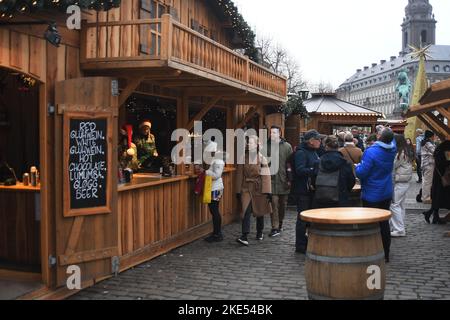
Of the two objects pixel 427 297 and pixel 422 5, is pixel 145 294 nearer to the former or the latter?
pixel 427 297

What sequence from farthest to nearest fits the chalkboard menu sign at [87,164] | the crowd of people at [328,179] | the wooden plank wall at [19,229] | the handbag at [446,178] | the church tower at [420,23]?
the church tower at [420,23]
the handbag at [446,178]
the crowd of people at [328,179]
the wooden plank wall at [19,229]
the chalkboard menu sign at [87,164]

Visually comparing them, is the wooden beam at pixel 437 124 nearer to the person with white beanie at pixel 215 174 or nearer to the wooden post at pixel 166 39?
the person with white beanie at pixel 215 174

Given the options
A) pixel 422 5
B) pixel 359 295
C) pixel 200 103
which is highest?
pixel 422 5

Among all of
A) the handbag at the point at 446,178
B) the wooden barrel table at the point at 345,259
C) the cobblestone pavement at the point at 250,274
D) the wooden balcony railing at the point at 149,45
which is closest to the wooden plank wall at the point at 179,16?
the wooden balcony railing at the point at 149,45

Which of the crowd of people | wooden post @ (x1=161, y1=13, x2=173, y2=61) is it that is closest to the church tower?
the crowd of people

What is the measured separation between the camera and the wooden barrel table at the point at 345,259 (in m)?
4.82

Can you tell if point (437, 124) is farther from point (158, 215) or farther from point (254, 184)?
point (158, 215)

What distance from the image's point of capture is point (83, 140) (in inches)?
254

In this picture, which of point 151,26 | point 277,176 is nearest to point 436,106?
point 277,176

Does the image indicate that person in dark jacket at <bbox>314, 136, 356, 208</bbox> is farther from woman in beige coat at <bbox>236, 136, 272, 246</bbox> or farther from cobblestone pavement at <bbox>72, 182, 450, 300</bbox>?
woman in beige coat at <bbox>236, 136, 272, 246</bbox>

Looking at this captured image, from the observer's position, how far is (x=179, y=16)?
33.8 ft

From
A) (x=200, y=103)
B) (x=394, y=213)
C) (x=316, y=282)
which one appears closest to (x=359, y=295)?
(x=316, y=282)

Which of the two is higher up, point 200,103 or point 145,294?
point 200,103

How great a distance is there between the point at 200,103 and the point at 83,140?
4799mm
